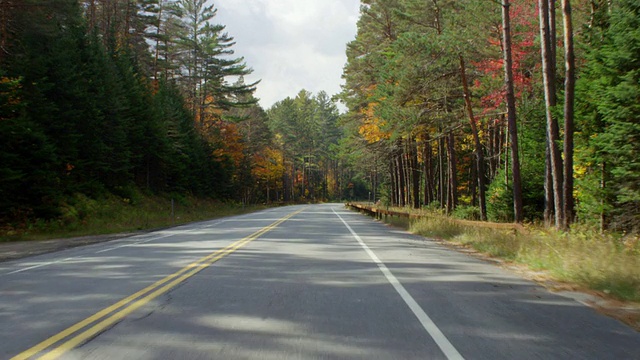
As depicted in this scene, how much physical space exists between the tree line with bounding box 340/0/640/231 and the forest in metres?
0.07

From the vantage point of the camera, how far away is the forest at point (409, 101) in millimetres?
13516

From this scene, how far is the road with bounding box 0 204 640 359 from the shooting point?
4434 millimetres

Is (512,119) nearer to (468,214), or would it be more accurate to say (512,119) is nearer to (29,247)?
(468,214)

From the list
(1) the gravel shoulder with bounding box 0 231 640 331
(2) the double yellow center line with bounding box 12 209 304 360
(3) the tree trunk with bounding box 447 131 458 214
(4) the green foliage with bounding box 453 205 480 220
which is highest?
(3) the tree trunk with bounding box 447 131 458 214

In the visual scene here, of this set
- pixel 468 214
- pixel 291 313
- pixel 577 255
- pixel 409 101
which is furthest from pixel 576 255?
pixel 409 101

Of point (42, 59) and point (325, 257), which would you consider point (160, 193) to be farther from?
point (325, 257)

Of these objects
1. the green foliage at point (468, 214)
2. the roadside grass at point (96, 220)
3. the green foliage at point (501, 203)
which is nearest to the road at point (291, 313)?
the roadside grass at point (96, 220)

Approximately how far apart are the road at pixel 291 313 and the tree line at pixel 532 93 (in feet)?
18.4

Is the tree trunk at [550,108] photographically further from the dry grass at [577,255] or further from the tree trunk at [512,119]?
the tree trunk at [512,119]

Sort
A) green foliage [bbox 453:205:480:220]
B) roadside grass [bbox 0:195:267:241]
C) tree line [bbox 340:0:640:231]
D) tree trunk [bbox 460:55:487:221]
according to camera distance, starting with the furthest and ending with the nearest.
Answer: green foliage [bbox 453:205:480:220], tree trunk [bbox 460:55:487:221], roadside grass [bbox 0:195:267:241], tree line [bbox 340:0:640:231]

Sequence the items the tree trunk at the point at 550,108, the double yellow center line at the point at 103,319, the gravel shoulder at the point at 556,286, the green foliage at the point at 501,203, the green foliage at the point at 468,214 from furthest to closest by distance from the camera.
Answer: the green foliage at the point at 468,214 < the green foliage at the point at 501,203 < the tree trunk at the point at 550,108 < the gravel shoulder at the point at 556,286 < the double yellow center line at the point at 103,319

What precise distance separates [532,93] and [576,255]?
55.9 ft

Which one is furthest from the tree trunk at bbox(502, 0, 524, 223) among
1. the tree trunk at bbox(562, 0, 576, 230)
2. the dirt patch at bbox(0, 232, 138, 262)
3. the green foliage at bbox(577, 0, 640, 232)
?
the dirt patch at bbox(0, 232, 138, 262)

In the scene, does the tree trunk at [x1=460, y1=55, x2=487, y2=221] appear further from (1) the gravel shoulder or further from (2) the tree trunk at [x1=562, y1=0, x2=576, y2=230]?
(2) the tree trunk at [x1=562, y1=0, x2=576, y2=230]
